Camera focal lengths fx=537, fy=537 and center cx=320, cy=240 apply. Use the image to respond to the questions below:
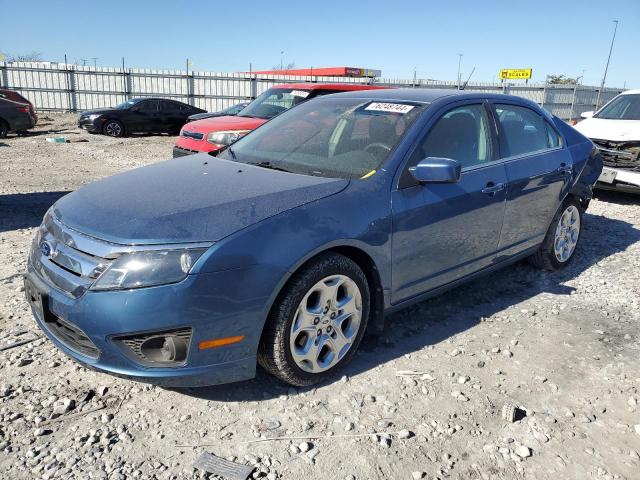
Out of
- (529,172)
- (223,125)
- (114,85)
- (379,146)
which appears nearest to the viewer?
(379,146)

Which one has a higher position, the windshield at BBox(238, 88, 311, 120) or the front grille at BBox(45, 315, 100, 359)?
the windshield at BBox(238, 88, 311, 120)

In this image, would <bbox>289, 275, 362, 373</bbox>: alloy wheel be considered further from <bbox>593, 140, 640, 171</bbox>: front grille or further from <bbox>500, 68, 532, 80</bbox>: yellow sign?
<bbox>500, 68, 532, 80</bbox>: yellow sign

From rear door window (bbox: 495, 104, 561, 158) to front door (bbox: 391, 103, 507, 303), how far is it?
20cm

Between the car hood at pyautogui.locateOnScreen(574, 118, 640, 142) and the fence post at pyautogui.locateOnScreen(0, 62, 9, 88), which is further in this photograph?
the fence post at pyautogui.locateOnScreen(0, 62, 9, 88)

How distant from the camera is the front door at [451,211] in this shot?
3.27 metres

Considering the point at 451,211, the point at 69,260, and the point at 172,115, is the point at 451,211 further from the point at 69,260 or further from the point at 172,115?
the point at 172,115

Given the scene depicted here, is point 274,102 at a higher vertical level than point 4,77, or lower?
higher

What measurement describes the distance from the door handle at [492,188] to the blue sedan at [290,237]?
0.6 inches

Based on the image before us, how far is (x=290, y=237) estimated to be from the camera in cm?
266

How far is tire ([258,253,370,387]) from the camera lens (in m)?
2.72

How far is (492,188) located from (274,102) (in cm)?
662

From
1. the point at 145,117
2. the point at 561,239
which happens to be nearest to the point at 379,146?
the point at 561,239

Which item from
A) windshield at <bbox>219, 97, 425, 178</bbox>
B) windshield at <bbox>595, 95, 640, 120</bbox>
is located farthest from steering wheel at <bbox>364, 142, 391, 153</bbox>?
windshield at <bbox>595, 95, 640, 120</bbox>

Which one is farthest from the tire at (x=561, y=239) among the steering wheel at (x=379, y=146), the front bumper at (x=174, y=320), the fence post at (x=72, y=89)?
the fence post at (x=72, y=89)
